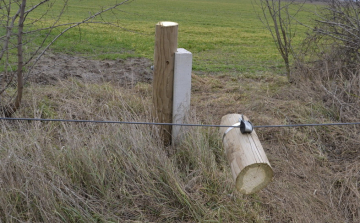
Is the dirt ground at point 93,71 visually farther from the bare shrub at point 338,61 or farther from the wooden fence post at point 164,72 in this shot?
the bare shrub at point 338,61

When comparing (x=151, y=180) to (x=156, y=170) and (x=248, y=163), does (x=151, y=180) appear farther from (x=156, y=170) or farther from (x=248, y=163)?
(x=248, y=163)

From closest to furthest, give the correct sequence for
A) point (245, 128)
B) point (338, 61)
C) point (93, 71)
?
point (245, 128), point (338, 61), point (93, 71)

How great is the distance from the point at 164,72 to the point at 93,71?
4.37 m

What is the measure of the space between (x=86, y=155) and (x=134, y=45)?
29.2 feet

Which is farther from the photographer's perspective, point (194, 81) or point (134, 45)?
point (134, 45)

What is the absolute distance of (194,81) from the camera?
22.7 feet

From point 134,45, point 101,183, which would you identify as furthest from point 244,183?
point 134,45

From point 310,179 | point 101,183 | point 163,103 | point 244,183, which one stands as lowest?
point 310,179

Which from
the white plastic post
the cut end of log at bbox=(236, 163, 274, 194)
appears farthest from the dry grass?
the cut end of log at bbox=(236, 163, 274, 194)

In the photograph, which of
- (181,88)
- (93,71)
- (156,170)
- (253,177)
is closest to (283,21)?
(93,71)

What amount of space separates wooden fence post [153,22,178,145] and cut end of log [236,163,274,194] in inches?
52.2

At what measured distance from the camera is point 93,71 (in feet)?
24.7

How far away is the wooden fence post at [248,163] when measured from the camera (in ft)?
7.84

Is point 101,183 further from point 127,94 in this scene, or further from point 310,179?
point 127,94
